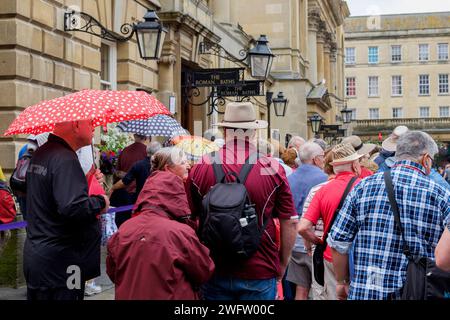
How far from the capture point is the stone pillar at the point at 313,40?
43.7 meters

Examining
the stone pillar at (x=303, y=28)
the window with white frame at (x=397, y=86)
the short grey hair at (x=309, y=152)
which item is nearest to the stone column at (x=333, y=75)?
the stone pillar at (x=303, y=28)

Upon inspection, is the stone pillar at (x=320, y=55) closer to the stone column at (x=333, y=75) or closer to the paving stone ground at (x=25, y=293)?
the stone column at (x=333, y=75)

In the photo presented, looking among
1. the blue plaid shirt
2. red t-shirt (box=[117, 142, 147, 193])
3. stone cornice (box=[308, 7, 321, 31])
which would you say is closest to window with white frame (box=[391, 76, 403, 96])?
stone cornice (box=[308, 7, 321, 31])

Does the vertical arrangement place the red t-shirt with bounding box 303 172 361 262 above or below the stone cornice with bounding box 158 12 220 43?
below

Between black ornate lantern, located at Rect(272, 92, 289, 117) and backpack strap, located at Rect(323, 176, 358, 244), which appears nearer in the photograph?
backpack strap, located at Rect(323, 176, 358, 244)

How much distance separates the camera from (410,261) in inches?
169

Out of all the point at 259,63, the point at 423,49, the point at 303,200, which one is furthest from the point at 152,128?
the point at 423,49

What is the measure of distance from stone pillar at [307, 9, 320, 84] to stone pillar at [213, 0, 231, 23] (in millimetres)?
21313

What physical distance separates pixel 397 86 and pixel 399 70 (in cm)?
197

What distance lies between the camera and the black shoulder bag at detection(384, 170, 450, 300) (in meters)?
4.00

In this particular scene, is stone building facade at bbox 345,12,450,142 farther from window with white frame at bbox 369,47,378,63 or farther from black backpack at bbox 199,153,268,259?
black backpack at bbox 199,153,268,259

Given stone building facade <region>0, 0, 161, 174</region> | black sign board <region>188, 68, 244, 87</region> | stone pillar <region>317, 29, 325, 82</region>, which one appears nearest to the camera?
stone building facade <region>0, 0, 161, 174</region>

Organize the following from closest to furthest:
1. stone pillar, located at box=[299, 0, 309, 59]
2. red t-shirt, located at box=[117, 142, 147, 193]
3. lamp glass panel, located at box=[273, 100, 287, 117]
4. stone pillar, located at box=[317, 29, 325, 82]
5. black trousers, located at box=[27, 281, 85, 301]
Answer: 1. black trousers, located at box=[27, 281, 85, 301]
2. red t-shirt, located at box=[117, 142, 147, 193]
3. lamp glass panel, located at box=[273, 100, 287, 117]
4. stone pillar, located at box=[299, 0, 309, 59]
5. stone pillar, located at box=[317, 29, 325, 82]
